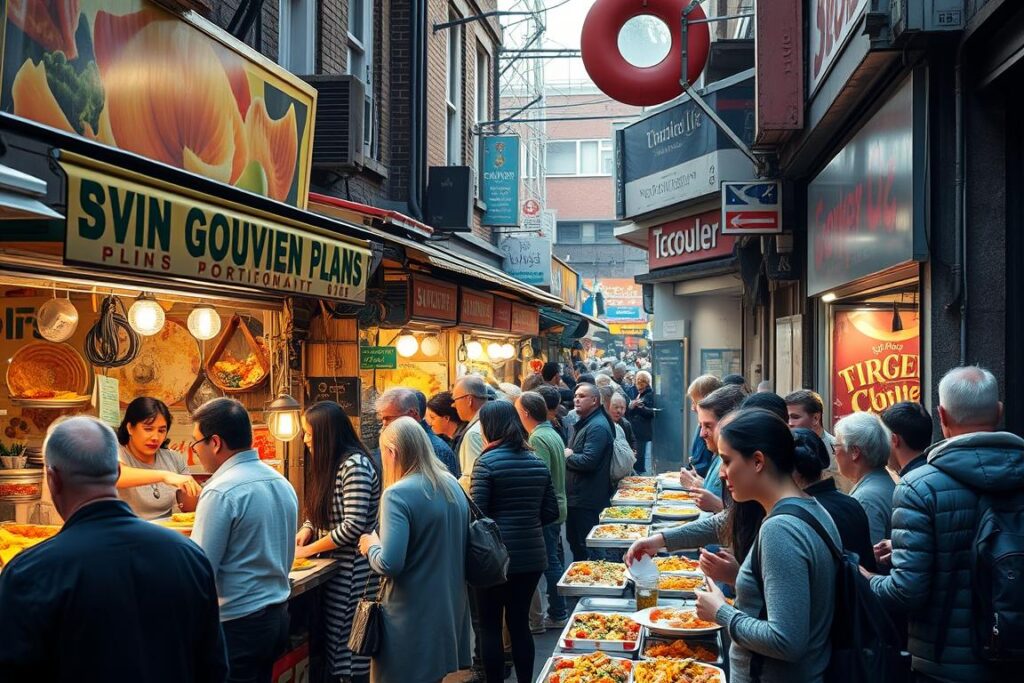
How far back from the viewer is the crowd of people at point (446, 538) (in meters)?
3.22

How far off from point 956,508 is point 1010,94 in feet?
8.00

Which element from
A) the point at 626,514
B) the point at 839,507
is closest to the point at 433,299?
the point at 626,514

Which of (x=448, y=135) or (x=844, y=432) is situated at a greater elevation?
(x=448, y=135)

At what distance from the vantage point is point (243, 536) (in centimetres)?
490

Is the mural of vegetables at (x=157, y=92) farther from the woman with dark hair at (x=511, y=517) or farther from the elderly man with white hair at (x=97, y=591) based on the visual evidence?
the woman with dark hair at (x=511, y=517)

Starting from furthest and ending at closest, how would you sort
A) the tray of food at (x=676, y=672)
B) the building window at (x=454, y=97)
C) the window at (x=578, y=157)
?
the window at (x=578, y=157) < the building window at (x=454, y=97) < the tray of food at (x=676, y=672)

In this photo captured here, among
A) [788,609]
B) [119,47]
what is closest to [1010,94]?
[788,609]

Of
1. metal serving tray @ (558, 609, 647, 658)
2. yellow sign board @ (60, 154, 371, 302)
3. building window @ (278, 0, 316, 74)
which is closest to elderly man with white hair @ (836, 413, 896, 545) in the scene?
metal serving tray @ (558, 609, 647, 658)

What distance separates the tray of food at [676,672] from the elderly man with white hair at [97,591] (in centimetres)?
219

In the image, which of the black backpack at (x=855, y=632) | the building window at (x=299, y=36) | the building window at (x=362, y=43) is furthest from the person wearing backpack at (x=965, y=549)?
the building window at (x=362, y=43)

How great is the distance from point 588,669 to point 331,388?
4518 mm

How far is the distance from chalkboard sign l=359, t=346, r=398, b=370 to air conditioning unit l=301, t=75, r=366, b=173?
1.99 m

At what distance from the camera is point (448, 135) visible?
17438 mm

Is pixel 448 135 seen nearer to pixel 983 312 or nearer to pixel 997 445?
pixel 983 312
